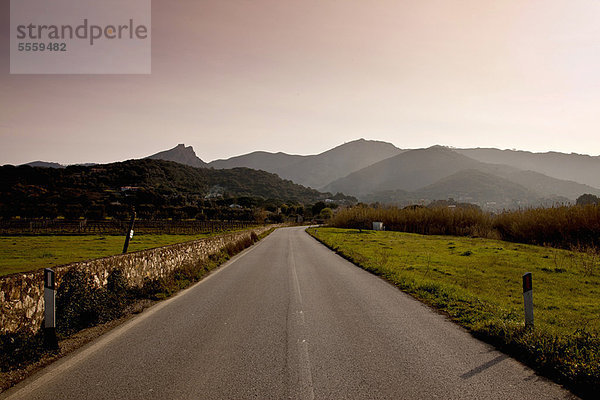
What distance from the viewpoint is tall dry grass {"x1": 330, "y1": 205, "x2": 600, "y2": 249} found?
27.6 metres

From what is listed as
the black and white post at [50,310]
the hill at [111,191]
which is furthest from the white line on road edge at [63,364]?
the hill at [111,191]

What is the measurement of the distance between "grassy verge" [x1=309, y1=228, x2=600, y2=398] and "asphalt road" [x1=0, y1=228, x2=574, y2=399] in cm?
38

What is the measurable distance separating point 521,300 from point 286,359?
8.44m

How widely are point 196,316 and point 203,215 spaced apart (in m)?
84.9

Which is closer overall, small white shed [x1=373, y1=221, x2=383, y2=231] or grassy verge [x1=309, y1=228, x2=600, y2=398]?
grassy verge [x1=309, y1=228, x2=600, y2=398]

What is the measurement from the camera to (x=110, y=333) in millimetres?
6680

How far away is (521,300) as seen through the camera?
1086 centimetres

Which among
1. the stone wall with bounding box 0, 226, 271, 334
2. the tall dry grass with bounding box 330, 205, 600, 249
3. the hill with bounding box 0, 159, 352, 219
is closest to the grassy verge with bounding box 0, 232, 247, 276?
the stone wall with bounding box 0, 226, 271, 334

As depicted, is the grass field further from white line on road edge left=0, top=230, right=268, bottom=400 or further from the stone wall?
white line on road edge left=0, top=230, right=268, bottom=400

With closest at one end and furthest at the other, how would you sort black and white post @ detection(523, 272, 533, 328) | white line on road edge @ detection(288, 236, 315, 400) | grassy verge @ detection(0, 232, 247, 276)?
white line on road edge @ detection(288, 236, 315, 400) → black and white post @ detection(523, 272, 533, 328) → grassy verge @ detection(0, 232, 247, 276)

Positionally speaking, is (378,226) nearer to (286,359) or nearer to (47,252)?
(47,252)

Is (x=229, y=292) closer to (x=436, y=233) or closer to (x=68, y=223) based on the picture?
(x=436, y=233)

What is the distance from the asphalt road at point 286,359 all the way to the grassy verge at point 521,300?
1.25 ft

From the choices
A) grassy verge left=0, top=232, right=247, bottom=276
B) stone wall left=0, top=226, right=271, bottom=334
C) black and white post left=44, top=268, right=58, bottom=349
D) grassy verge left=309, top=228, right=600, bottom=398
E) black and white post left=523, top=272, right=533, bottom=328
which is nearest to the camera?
grassy verge left=309, top=228, right=600, bottom=398
